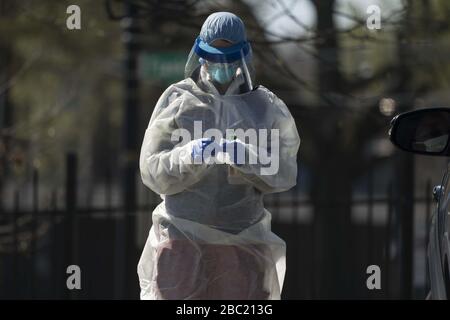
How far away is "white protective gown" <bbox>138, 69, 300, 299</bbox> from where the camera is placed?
13.5 feet

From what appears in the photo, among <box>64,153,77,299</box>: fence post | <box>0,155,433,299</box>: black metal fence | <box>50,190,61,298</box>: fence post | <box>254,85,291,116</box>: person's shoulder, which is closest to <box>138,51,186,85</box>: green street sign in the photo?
<box>0,155,433,299</box>: black metal fence

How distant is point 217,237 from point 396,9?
3759 millimetres

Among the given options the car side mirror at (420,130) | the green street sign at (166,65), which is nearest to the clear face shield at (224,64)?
the car side mirror at (420,130)

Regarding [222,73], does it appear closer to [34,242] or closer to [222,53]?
[222,53]

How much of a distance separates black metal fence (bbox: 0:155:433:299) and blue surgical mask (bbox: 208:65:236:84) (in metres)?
3.15

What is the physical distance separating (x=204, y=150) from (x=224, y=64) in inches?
17.2

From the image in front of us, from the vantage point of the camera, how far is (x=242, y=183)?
4.15 m

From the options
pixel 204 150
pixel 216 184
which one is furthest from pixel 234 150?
pixel 216 184

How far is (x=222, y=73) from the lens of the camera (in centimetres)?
421

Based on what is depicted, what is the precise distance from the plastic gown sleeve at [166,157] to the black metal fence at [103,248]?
306 cm

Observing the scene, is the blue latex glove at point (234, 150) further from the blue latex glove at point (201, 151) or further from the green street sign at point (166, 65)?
the green street sign at point (166, 65)

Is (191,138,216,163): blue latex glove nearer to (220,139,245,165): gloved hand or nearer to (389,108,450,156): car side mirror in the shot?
(220,139,245,165): gloved hand

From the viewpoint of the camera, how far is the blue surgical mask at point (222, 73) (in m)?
4.20

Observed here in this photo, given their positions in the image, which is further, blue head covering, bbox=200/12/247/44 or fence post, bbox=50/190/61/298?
fence post, bbox=50/190/61/298
